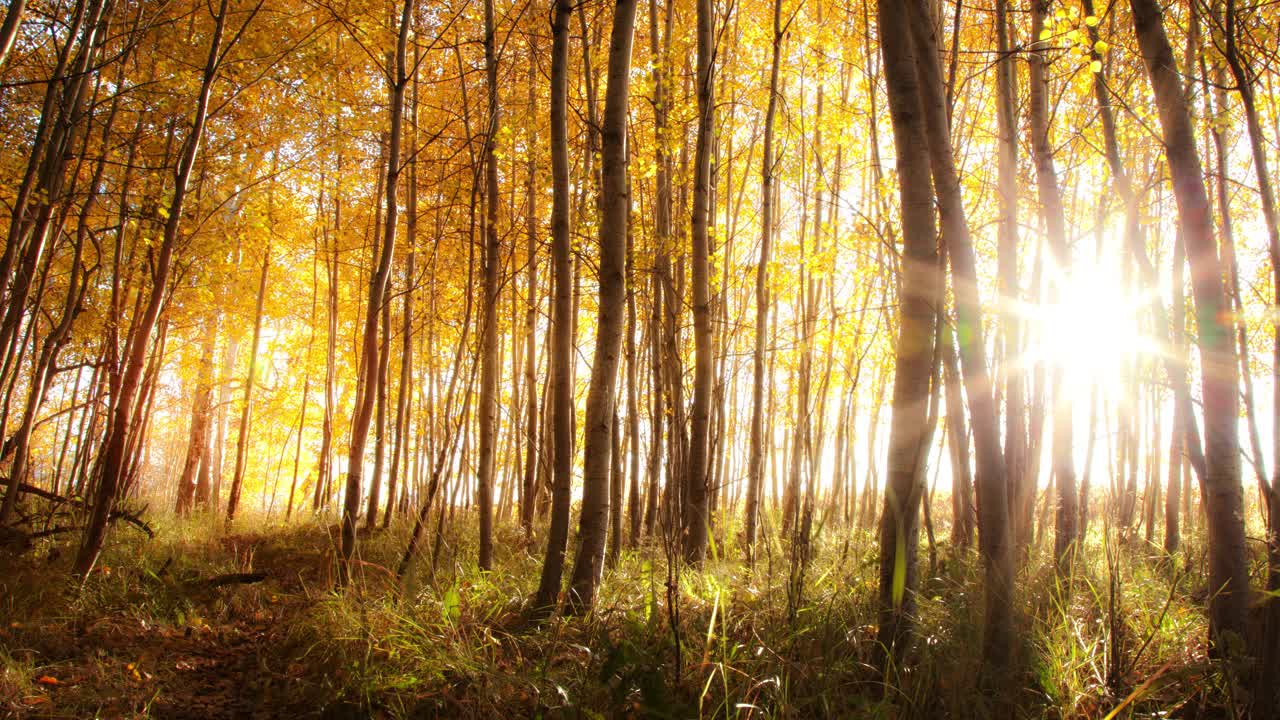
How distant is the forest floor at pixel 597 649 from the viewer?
7.71ft

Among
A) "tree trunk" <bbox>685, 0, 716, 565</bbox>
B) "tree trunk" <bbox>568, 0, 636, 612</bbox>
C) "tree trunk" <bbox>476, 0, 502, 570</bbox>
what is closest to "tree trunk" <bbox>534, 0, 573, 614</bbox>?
"tree trunk" <bbox>568, 0, 636, 612</bbox>

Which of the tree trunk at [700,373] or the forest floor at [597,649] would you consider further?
the tree trunk at [700,373]

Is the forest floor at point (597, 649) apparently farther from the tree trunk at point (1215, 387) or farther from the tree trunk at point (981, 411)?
the tree trunk at point (1215, 387)

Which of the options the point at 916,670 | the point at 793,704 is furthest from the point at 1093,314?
the point at 793,704

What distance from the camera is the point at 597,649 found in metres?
2.81

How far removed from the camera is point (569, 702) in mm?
2338

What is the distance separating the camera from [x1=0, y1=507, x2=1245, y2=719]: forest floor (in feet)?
7.71

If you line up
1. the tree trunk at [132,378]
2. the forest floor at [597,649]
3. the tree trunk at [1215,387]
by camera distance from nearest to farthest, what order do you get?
the forest floor at [597,649] < the tree trunk at [1215,387] < the tree trunk at [132,378]

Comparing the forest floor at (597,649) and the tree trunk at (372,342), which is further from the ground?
the tree trunk at (372,342)

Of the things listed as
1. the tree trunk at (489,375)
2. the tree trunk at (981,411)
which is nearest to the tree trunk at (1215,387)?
the tree trunk at (981,411)

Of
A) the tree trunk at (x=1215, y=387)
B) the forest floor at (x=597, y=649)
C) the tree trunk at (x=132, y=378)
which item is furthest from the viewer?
the tree trunk at (x=132, y=378)

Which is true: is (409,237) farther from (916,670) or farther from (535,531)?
(916,670)

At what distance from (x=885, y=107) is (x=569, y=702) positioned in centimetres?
603

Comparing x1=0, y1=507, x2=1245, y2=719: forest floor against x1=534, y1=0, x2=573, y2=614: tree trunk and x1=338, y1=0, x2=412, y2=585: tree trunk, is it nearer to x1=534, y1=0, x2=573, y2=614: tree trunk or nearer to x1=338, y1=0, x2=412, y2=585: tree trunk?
x1=534, y1=0, x2=573, y2=614: tree trunk
